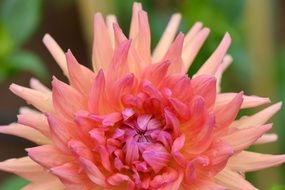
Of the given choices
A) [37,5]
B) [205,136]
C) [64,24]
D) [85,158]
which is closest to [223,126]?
[205,136]

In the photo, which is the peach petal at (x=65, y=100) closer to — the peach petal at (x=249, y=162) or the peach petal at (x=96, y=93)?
the peach petal at (x=96, y=93)

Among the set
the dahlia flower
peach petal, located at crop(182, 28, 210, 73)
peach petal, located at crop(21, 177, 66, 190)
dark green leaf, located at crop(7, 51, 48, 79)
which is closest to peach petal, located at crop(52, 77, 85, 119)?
the dahlia flower

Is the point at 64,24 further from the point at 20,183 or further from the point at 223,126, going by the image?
the point at 223,126

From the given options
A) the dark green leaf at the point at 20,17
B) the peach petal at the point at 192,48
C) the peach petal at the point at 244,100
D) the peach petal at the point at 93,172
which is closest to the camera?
the peach petal at the point at 93,172

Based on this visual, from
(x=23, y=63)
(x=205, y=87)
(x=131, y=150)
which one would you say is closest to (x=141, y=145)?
(x=131, y=150)

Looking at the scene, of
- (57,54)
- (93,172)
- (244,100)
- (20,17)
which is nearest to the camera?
(93,172)

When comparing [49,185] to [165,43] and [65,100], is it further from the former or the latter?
[165,43]

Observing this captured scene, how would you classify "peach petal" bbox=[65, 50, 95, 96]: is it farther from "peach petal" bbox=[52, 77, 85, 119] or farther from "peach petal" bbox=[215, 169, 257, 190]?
"peach petal" bbox=[215, 169, 257, 190]

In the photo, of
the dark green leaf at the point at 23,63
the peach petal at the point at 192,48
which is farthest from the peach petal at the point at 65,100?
the dark green leaf at the point at 23,63
